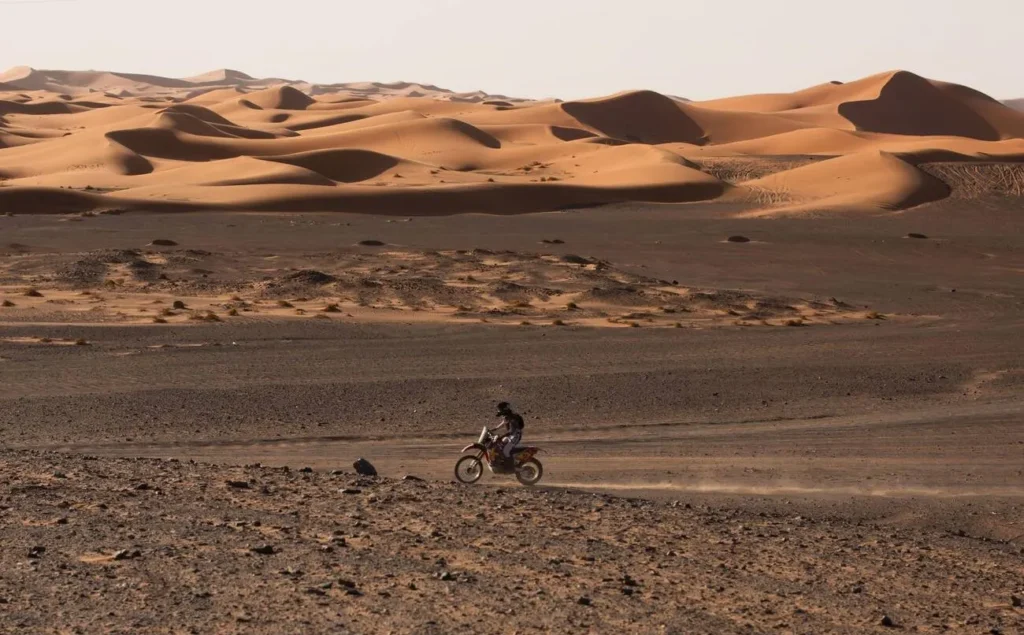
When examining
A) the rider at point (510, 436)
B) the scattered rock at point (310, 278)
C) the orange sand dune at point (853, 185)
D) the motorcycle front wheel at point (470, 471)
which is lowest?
the scattered rock at point (310, 278)

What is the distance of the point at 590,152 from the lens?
86.5 m

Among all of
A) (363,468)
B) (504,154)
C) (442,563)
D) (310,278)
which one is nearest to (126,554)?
(442,563)

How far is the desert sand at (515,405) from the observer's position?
9.16 m

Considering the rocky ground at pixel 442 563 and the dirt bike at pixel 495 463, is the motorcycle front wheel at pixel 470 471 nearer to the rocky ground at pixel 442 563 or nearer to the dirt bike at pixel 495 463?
the dirt bike at pixel 495 463

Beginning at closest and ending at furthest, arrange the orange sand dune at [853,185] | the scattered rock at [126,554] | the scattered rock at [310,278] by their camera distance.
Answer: the scattered rock at [126,554], the scattered rock at [310,278], the orange sand dune at [853,185]

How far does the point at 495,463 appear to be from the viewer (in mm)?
14250

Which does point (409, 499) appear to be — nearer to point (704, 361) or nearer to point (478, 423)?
point (478, 423)

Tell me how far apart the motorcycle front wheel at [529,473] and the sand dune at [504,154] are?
42.9 m

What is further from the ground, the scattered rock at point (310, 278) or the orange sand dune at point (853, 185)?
the orange sand dune at point (853, 185)

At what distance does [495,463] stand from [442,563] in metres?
4.52

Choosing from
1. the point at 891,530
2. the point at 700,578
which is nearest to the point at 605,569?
the point at 700,578

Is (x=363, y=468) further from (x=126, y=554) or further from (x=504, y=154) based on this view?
(x=504, y=154)

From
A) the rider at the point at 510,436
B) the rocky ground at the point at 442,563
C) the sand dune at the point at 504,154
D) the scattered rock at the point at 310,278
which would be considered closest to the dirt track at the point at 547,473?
the rocky ground at the point at 442,563

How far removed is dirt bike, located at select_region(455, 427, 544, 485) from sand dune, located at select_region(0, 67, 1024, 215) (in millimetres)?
42779
